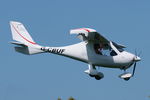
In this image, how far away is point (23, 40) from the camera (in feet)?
129

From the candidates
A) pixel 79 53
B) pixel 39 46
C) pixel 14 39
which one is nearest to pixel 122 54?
pixel 79 53

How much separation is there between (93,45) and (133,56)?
2.81 metres

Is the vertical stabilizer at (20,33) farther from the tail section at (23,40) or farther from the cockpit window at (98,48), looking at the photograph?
the cockpit window at (98,48)

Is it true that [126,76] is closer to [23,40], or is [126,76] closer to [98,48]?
[98,48]

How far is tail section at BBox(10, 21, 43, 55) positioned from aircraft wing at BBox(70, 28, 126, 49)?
4180 millimetres

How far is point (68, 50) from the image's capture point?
117 ft

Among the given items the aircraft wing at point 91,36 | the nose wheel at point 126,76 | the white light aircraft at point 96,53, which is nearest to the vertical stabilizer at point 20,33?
the white light aircraft at point 96,53

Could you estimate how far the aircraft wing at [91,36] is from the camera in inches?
1323

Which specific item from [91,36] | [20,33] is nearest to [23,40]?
[20,33]

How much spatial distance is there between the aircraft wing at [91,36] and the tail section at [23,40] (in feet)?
13.7

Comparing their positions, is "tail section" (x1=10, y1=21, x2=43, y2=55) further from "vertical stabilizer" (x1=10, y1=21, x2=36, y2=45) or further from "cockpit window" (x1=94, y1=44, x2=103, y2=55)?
"cockpit window" (x1=94, y1=44, x2=103, y2=55)

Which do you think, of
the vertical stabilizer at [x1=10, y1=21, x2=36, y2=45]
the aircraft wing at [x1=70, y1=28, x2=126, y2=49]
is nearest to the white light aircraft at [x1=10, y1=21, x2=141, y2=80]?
the aircraft wing at [x1=70, y1=28, x2=126, y2=49]

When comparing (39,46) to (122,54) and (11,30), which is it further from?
(122,54)

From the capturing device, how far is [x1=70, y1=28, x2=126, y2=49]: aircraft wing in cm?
3359
